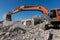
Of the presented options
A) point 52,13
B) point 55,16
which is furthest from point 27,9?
point 55,16

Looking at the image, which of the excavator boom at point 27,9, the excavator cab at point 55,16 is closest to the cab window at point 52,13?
the excavator cab at point 55,16

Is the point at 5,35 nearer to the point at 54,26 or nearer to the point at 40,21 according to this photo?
the point at 54,26

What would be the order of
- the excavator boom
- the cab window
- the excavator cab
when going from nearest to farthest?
1. the excavator cab
2. the cab window
3. the excavator boom

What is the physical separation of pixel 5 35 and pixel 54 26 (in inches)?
281

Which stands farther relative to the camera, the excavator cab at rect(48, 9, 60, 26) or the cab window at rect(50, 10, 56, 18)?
the cab window at rect(50, 10, 56, 18)

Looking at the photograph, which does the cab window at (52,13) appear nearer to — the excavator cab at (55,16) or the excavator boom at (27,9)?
the excavator cab at (55,16)

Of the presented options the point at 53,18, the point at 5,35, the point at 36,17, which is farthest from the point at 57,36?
the point at 36,17

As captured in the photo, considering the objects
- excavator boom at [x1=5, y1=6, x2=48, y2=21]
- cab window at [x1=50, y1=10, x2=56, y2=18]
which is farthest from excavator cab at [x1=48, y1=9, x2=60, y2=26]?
excavator boom at [x1=5, y1=6, x2=48, y2=21]

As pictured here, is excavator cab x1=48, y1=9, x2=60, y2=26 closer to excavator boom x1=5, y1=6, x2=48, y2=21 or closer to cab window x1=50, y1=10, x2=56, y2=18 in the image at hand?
cab window x1=50, y1=10, x2=56, y2=18

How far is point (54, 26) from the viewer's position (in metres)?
15.7

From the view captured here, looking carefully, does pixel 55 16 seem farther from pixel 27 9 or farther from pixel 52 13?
pixel 27 9

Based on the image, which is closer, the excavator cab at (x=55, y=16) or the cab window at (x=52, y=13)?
the excavator cab at (x=55, y=16)

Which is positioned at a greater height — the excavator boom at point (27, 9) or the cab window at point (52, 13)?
the excavator boom at point (27, 9)

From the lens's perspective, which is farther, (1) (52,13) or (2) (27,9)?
(2) (27,9)
